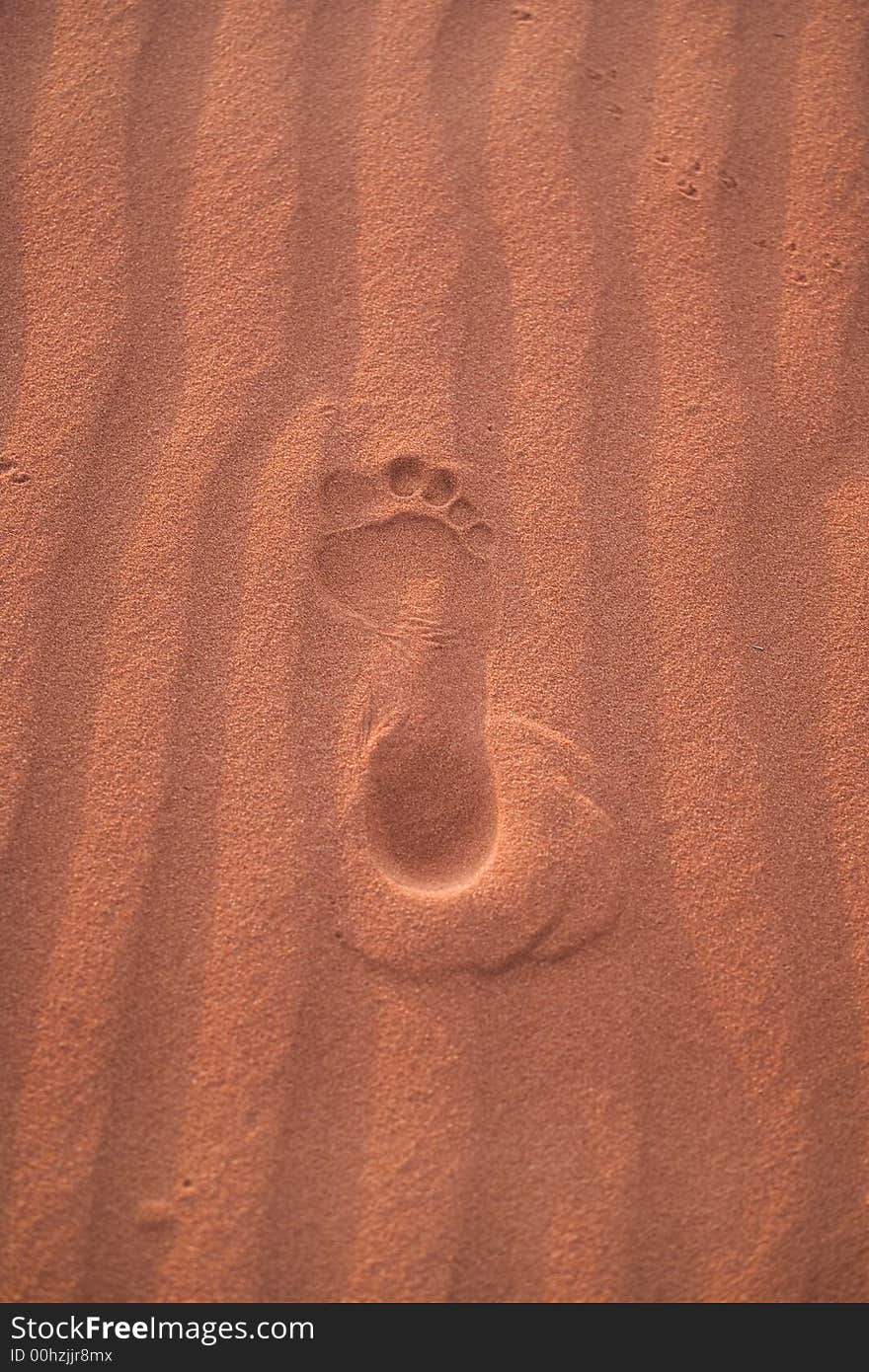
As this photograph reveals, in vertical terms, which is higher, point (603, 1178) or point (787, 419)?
point (787, 419)

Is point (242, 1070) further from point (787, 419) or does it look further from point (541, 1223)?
point (787, 419)

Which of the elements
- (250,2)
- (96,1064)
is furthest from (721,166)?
(96,1064)

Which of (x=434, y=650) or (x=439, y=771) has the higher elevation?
(x=434, y=650)
